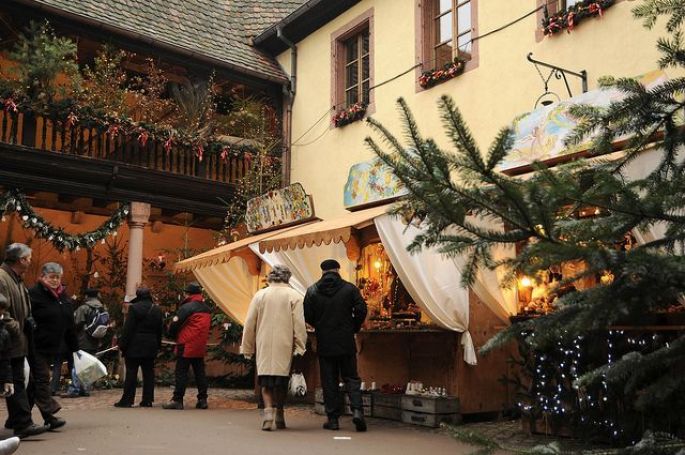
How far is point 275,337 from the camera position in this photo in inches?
301

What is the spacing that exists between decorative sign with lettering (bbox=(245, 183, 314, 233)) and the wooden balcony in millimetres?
2099

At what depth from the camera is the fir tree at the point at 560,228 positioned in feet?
7.89

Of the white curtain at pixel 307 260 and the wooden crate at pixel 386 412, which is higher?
the white curtain at pixel 307 260

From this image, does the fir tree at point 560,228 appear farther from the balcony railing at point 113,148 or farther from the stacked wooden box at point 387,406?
the balcony railing at point 113,148

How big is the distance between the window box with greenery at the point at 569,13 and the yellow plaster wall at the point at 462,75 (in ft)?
0.32

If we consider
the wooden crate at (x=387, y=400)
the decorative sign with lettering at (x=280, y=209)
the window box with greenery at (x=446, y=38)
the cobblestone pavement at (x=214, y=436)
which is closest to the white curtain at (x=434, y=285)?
the wooden crate at (x=387, y=400)

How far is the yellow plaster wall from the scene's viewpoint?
8.67 m

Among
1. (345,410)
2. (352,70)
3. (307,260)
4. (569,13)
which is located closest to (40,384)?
(345,410)

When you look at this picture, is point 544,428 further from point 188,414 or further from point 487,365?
point 188,414

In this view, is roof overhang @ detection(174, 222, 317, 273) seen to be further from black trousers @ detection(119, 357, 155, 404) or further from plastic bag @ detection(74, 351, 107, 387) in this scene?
plastic bag @ detection(74, 351, 107, 387)

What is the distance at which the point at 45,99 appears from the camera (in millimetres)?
12391

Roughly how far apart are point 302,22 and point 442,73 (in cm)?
433

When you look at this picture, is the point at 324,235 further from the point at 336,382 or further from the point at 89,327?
the point at 89,327

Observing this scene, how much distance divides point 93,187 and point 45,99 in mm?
1761
